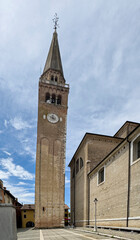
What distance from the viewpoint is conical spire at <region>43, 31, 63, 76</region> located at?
1240 inches

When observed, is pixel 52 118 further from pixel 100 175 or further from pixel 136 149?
pixel 136 149

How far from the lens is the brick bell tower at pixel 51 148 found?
73.9ft

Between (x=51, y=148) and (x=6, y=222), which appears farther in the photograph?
(x=51, y=148)

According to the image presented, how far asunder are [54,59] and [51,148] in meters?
17.8

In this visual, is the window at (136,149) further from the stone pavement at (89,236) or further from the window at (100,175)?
the window at (100,175)

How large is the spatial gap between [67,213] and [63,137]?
4047 cm

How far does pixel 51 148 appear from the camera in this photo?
25.5 m

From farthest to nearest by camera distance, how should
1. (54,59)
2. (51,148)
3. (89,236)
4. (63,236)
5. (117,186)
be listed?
1. (54,59)
2. (51,148)
3. (117,186)
4. (63,236)
5. (89,236)

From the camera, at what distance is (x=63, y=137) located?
2662 centimetres

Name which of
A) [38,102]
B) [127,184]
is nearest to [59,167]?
[38,102]

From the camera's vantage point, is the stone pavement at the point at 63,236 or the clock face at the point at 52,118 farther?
the clock face at the point at 52,118

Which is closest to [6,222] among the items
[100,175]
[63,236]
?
[63,236]

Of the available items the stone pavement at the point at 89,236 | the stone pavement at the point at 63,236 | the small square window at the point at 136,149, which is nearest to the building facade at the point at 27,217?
the stone pavement at the point at 63,236

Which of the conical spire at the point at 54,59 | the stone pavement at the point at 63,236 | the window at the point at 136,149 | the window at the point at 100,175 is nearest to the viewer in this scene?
the stone pavement at the point at 63,236
